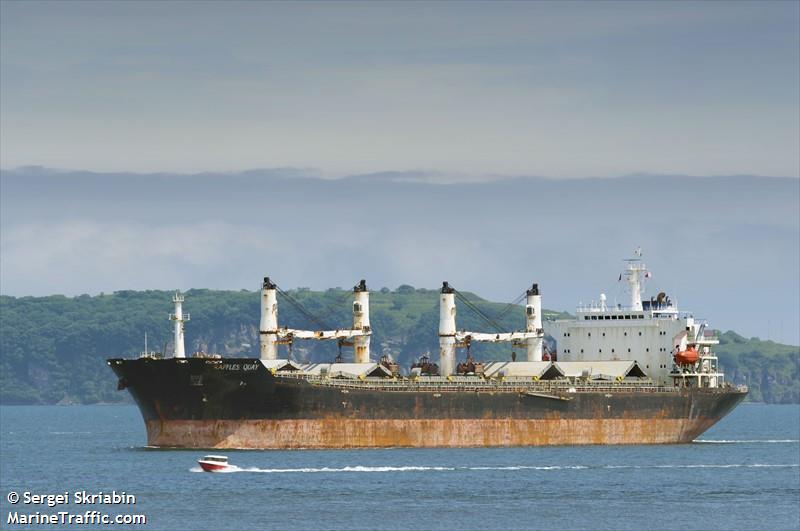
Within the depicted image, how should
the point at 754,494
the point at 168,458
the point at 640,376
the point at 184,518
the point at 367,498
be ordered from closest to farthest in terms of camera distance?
the point at 184,518, the point at 367,498, the point at 754,494, the point at 168,458, the point at 640,376

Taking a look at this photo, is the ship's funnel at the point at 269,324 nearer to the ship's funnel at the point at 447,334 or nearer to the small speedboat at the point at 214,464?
the ship's funnel at the point at 447,334

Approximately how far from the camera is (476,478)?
7631cm

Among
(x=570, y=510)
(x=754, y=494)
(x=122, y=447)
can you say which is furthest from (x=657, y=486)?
(x=122, y=447)

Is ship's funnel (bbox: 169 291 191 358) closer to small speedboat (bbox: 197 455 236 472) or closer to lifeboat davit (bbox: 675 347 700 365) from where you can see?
small speedboat (bbox: 197 455 236 472)

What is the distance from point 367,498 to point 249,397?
1863 cm

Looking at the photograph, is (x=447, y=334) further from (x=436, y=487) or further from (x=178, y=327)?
(x=436, y=487)

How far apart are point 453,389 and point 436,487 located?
19.9 meters

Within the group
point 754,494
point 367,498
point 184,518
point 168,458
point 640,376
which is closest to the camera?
point 184,518

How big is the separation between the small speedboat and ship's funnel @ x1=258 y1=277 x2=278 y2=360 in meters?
19.2

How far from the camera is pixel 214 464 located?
7700 cm

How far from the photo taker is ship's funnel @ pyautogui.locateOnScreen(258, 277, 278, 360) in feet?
317

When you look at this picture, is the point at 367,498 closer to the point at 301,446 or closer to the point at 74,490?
the point at 74,490

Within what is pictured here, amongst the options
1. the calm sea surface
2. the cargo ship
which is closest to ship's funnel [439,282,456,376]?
the cargo ship

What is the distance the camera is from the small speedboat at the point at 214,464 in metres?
77.0
